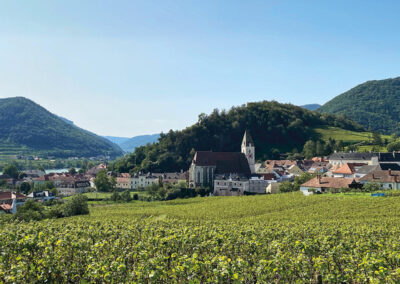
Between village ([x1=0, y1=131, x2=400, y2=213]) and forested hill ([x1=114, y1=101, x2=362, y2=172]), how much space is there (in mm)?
10191

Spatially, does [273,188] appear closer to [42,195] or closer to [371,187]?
[371,187]

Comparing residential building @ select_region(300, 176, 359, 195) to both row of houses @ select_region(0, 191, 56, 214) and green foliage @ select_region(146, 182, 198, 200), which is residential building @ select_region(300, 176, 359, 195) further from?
row of houses @ select_region(0, 191, 56, 214)

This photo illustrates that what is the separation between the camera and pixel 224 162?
112625mm

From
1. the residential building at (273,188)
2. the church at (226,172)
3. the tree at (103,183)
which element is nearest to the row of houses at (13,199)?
the tree at (103,183)

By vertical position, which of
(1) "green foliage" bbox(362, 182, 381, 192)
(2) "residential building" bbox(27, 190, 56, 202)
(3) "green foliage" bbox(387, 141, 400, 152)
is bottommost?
(2) "residential building" bbox(27, 190, 56, 202)

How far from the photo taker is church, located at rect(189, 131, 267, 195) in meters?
98.6

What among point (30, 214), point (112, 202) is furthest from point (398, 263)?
point (112, 202)

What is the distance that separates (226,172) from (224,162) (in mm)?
3999

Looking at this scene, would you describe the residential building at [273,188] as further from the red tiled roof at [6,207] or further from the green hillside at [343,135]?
the green hillside at [343,135]

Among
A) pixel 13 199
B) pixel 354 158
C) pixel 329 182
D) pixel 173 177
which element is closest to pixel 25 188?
pixel 13 199

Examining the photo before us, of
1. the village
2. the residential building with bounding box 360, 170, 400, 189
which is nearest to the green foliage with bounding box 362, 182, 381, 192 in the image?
the village

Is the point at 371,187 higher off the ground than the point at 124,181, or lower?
higher

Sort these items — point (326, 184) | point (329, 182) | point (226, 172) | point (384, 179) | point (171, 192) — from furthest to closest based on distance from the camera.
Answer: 1. point (226, 172)
2. point (171, 192)
3. point (329, 182)
4. point (326, 184)
5. point (384, 179)

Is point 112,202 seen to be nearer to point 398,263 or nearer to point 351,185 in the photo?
point 351,185
